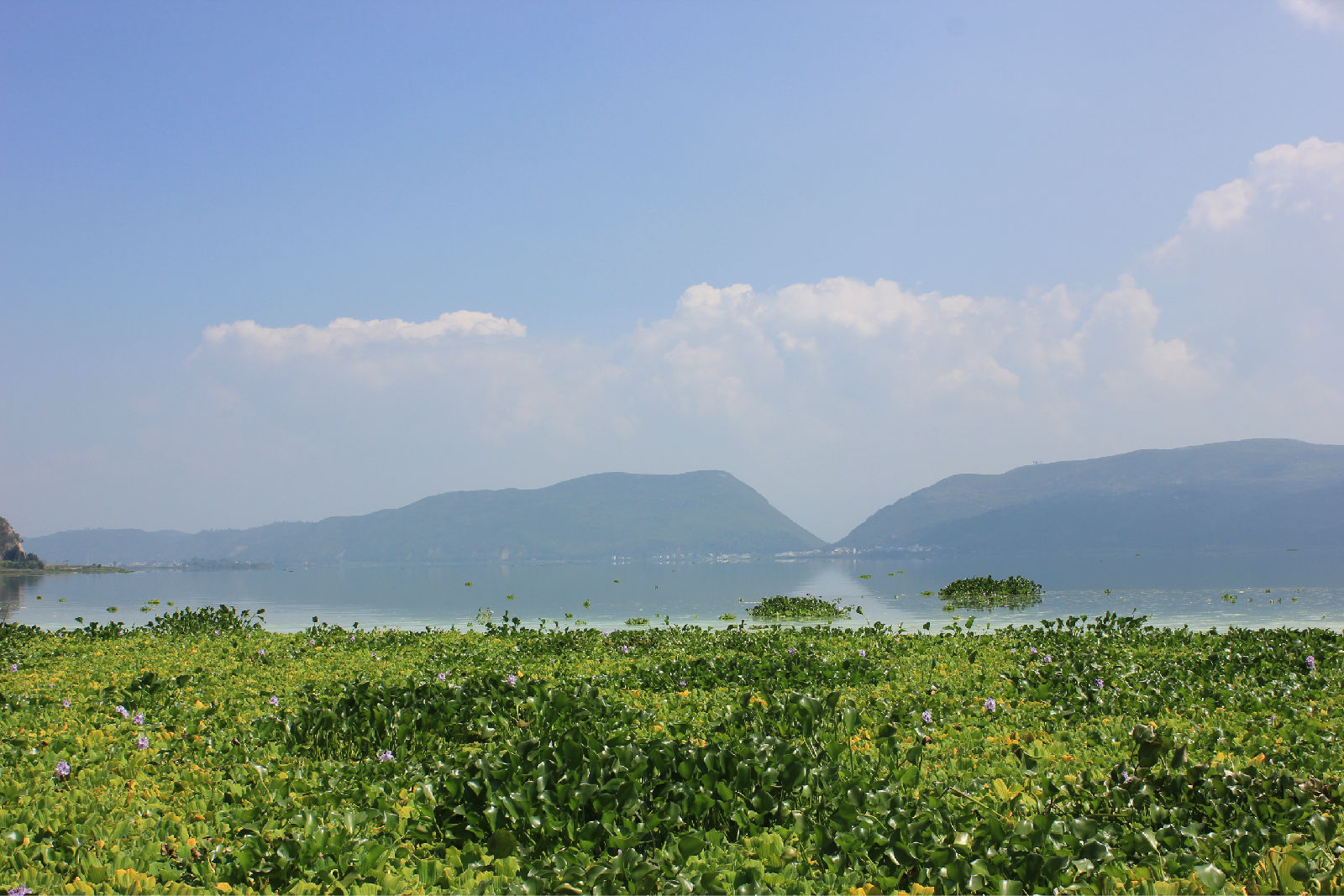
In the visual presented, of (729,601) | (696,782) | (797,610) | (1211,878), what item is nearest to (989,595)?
(797,610)

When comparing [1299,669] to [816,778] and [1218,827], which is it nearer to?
[1218,827]

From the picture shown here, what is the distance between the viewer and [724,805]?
214 inches

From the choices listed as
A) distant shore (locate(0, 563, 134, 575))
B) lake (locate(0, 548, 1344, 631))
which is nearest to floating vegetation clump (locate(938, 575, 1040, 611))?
lake (locate(0, 548, 1344, 631))

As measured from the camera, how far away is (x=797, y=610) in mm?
28344

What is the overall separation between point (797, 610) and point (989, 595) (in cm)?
994

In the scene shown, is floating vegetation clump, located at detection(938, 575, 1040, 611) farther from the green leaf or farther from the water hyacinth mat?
the green leaf

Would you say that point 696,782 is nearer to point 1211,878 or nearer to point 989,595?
point 1211,878

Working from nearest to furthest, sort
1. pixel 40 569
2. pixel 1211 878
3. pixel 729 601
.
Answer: pixel 1211 878 → pixel 729 601 → pixel 40 569

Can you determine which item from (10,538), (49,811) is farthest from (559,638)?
(10,538)

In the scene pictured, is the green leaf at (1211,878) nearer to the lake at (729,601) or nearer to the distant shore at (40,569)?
the lake at (729,601)

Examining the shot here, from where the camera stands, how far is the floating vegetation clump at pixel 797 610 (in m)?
27.7

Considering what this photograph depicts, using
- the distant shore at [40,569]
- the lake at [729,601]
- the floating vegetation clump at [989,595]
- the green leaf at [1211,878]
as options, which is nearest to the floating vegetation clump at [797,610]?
the lake at [729,601]

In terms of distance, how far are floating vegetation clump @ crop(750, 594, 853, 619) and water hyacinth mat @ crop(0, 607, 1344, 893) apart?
16.0 metres

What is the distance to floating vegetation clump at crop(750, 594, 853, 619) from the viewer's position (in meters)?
27.7
